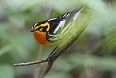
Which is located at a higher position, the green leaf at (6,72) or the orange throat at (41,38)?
the orange throat at (41,38)

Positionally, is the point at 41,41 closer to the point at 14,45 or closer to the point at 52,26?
the point at 52,26

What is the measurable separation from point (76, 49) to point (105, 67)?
1.41 meters

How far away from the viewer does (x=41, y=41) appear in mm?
1580

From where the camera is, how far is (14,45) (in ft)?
7.33

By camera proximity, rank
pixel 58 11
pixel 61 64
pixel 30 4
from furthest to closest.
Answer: pixel 61 64 < pixel 58 11 < pixel 30 4

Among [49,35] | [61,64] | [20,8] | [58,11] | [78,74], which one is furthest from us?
[78,74]

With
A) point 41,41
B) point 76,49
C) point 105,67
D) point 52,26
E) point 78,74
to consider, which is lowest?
point 78,74

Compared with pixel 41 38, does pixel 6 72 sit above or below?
below

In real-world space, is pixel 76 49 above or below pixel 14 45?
below

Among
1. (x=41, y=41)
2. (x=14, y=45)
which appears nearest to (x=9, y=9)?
(x=41, y=41)

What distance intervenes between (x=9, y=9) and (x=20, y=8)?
15 centimetres

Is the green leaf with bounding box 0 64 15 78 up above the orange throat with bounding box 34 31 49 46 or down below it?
below

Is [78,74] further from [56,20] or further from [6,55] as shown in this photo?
[56,20]

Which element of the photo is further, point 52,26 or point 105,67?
point 105,67
